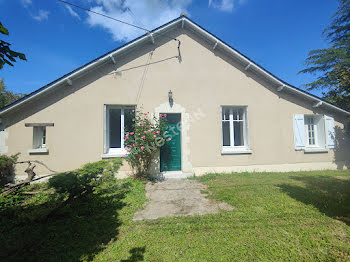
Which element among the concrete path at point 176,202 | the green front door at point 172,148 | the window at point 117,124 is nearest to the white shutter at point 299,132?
the concrete path at point 176,202

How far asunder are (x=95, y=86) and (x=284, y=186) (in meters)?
7.97

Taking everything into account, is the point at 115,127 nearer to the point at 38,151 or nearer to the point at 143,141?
the point at 143,141

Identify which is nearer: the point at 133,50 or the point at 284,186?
the point at 284,186

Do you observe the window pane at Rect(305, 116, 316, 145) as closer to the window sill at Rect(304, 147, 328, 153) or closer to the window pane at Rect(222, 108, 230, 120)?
the window sill at Rect(304, 147, 328, 153)

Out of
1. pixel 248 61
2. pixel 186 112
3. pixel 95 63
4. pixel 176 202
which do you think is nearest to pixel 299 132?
pixel 248 61

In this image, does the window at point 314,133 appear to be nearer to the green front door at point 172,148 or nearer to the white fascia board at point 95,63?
the green front door at point 172,148

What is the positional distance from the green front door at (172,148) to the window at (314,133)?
18.6 feet

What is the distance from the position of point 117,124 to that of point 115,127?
161 millimetres

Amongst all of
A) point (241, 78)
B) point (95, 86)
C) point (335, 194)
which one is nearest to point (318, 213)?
point (335, 194)

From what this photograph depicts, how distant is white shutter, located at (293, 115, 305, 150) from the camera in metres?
7.01

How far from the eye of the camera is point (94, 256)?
216 cm

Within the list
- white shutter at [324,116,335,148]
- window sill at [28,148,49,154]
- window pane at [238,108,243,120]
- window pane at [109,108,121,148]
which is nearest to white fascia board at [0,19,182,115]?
window sill at [28,148,49,154]

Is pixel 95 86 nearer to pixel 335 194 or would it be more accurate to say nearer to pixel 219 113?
pixel 219 113

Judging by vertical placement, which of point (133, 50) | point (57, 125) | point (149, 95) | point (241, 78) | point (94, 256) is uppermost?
point (133, 50)
